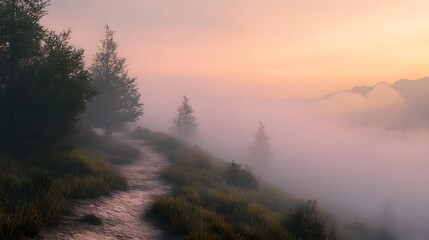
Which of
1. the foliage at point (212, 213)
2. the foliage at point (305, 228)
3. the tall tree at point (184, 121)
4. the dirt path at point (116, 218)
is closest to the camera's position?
the dirt path at point (116, 218)

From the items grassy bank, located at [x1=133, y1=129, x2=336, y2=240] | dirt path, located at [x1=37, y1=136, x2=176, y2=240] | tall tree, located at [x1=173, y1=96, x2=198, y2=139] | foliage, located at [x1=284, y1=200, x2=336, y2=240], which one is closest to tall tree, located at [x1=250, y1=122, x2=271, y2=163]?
tall tree, located at [x1=173, y1=96, x2=198, y2=139]

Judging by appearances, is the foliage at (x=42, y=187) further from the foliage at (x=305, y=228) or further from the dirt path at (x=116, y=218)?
the foliage at (x=305, y=228)

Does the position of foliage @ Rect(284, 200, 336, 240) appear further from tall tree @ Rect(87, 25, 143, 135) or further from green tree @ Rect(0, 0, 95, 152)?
tall tree @ Rect(87, 25, 143, 135)

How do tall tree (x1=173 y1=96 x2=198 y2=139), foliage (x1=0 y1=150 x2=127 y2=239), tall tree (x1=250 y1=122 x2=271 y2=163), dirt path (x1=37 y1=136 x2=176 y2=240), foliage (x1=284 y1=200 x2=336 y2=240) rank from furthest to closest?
tall tree (x1=250 y1=122 x2=271 y2=163), tall tree (x1=173 y1=96 x2=198 y2=139), foliage (x1=284 y1=200 x2=336 y2=240), dirt path (x1=37 y1=136 x2=176 y2=240), foliage (x1=0 y1=150 x2=127 y2=239)

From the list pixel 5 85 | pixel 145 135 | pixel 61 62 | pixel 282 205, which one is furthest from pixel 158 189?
pixel 145 135

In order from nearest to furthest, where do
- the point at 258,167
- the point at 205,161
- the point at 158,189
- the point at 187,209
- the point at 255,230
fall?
the point at 255,230 < the point at 187,209 < the point at 158,189 < the point at 205,161 < the point at 258,167

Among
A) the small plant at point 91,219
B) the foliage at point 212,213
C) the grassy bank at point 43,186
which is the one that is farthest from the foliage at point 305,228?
Answer: the grassy bank at point 43,186

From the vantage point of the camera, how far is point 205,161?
25781mm

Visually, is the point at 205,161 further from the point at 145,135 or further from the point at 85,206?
the point at 145,135

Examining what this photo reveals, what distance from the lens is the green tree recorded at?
1362cm

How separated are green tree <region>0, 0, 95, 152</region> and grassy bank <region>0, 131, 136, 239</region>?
1297 mm

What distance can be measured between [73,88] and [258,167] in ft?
214

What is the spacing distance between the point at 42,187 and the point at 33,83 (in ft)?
22.4

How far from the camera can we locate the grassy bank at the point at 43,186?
6.53 m
